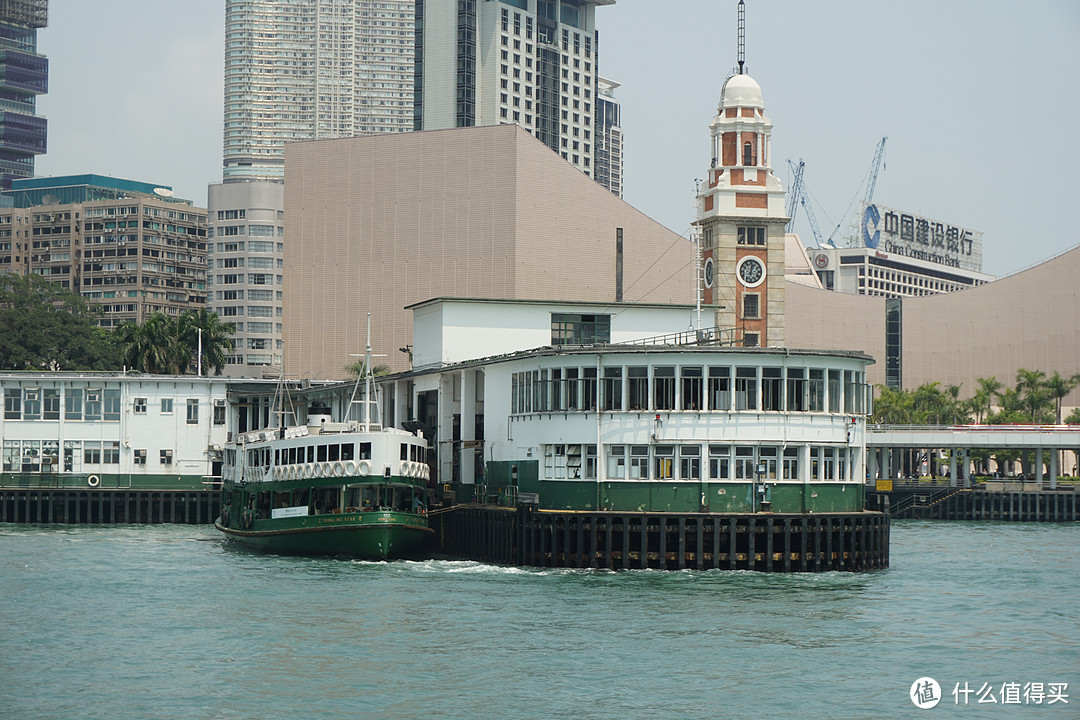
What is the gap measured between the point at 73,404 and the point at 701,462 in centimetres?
5078

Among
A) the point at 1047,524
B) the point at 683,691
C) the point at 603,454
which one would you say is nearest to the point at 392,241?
the point at 1047,524

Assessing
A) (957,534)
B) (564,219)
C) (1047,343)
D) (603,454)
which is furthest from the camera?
(1047,343)

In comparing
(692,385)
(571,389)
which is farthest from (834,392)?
(571,389)

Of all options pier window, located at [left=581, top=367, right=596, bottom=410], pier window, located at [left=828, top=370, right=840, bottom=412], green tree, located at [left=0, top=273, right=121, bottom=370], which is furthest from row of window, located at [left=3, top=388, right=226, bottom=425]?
green tree, located at [left=0, top=273, right=121, bottom=370]

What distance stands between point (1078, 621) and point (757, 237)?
7602cm

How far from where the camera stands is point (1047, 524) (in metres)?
103

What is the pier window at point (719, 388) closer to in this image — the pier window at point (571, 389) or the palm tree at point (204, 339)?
the pier window at point (571, 389)

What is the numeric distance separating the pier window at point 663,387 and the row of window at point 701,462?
5.58ft

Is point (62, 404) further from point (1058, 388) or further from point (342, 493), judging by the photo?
point (1058, 388)

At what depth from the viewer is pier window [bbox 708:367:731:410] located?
194 feet

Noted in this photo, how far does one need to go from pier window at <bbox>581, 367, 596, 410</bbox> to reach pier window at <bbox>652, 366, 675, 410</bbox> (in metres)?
2.58

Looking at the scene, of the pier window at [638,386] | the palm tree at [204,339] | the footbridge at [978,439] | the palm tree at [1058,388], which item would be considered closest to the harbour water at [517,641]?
the pier window at [638,386]

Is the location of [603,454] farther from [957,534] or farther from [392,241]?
[392,241]

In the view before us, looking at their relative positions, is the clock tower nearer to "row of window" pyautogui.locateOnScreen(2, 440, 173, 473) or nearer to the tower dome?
the tower dome
